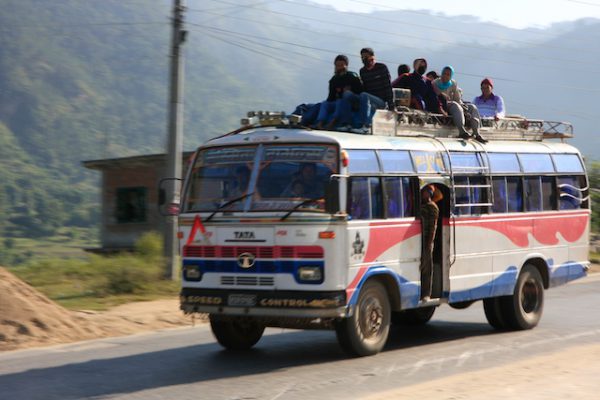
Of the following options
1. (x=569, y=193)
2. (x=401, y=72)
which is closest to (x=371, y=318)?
(x=401, y=72)

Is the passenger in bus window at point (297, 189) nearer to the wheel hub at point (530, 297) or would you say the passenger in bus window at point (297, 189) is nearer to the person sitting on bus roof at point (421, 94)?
the person sitting on bus roof at point (421, 94)

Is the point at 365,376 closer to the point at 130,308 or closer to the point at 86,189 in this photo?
the point at 130,308

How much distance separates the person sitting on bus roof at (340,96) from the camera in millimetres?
12258

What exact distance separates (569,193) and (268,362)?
616cm

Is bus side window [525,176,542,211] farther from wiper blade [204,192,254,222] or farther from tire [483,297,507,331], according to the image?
wiper blade [204,192,254,222]

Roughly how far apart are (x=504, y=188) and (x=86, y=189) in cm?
11630

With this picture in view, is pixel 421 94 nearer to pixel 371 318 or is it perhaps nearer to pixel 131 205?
pixel 371 318

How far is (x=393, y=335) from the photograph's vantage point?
1376 centimetres

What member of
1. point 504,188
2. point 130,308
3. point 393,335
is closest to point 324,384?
point 393,335

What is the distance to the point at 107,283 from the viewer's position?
19062 millimetres

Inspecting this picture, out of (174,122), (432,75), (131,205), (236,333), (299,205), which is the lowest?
(236,333)

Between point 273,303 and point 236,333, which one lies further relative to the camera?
point 236,333

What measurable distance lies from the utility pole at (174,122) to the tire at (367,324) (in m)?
9.11

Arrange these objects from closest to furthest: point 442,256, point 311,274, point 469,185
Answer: point 311,274
point 442,256
point 469,185
